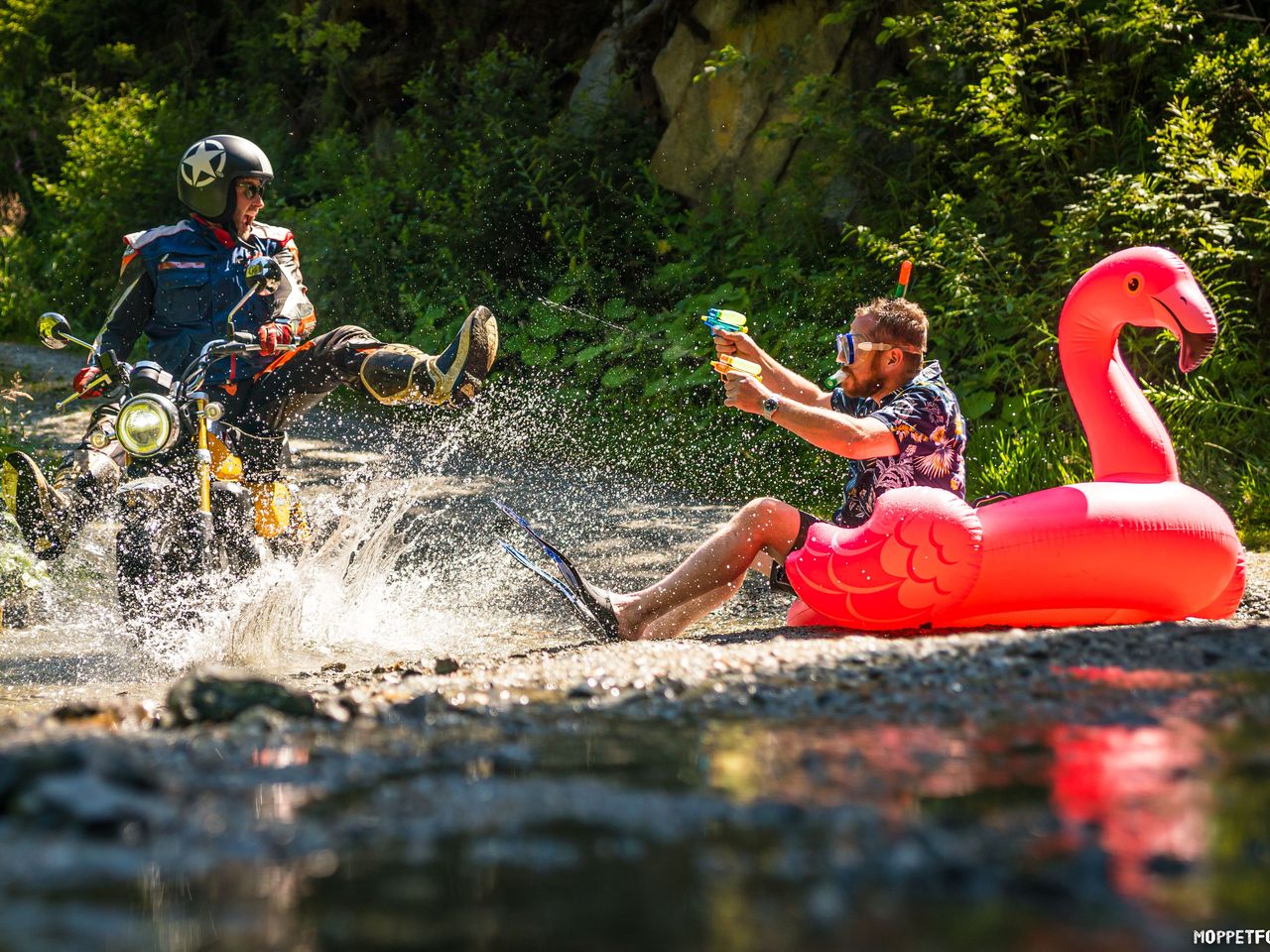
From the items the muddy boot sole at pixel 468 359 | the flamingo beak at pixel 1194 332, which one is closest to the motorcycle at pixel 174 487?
the muddy boot sole at pixel 468 359

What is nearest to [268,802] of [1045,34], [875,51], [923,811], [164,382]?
[923,811]

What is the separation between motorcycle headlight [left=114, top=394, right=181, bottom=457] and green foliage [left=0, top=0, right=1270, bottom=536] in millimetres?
4301

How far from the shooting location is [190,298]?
19.1 ft

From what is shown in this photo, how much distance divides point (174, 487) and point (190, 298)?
878mm

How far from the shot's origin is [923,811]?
2.69 metres

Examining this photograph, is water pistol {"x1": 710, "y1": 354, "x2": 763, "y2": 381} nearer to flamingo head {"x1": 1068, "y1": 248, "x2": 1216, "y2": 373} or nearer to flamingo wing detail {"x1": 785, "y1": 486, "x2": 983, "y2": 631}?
flamingo wing detail {"x1": 785, "y1": 486, "x2": 983, "y2": 631}

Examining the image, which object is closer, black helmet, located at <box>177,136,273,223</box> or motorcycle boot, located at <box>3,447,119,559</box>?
motorcycle boot, located at <box>3,447,119,559</box>

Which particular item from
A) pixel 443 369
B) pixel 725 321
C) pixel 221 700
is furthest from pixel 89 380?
pixel 725 321

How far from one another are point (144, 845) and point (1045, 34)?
25.7 feet

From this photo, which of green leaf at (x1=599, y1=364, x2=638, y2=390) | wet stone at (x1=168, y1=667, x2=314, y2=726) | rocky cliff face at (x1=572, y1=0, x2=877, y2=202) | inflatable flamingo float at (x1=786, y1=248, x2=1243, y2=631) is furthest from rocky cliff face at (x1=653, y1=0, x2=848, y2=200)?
wet stone at (x1=168, y1=667, x2=314, y2=726)

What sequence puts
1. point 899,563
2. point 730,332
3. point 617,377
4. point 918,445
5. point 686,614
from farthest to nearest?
point 617,377
point 730,332
point 686,614
point 918,445
point 899,563

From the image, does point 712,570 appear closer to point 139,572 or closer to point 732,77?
point 139,572

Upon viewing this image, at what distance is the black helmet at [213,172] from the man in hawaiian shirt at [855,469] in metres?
2.12

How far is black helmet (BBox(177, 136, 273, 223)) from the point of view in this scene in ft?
18.9
